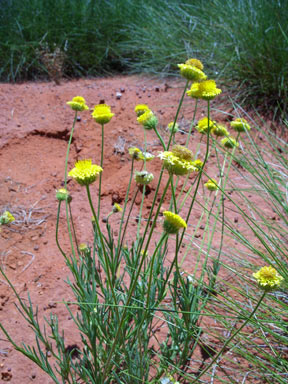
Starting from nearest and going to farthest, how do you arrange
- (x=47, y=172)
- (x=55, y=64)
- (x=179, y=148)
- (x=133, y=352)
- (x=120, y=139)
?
1. (x=179, y=148)
2. (x=133, y=352)
3. (x=47, y=172)
4. (x=120, y=139)
5. (x=55, y=64)

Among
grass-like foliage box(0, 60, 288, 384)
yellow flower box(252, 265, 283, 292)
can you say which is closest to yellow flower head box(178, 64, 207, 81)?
grass-like foliage box(0, 60, 288, 384)

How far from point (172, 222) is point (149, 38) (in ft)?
12.6

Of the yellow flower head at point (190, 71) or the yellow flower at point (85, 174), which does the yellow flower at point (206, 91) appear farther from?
the yellow flower at point (85, 174)

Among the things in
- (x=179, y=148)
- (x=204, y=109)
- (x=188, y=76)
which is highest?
(x=188, y=76)

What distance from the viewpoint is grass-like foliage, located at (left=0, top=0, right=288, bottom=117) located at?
328 cm

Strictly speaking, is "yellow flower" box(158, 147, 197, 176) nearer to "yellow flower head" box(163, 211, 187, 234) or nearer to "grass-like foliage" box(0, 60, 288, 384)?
"grass-like foliage" box(0, 60, 288, 384)

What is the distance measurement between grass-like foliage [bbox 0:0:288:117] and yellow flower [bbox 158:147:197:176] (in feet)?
8.43

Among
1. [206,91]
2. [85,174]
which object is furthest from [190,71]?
[85,174]

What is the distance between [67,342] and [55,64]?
2.97 metres

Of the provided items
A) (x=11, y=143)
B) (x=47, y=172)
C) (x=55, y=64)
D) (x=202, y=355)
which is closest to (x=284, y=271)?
(x=202, y=355)

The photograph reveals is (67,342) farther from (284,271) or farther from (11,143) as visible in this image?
(11,143)

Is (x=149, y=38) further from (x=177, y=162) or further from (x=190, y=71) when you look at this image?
(x=177, y=162)

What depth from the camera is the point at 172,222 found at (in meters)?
0.85

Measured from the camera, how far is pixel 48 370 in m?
1.12
